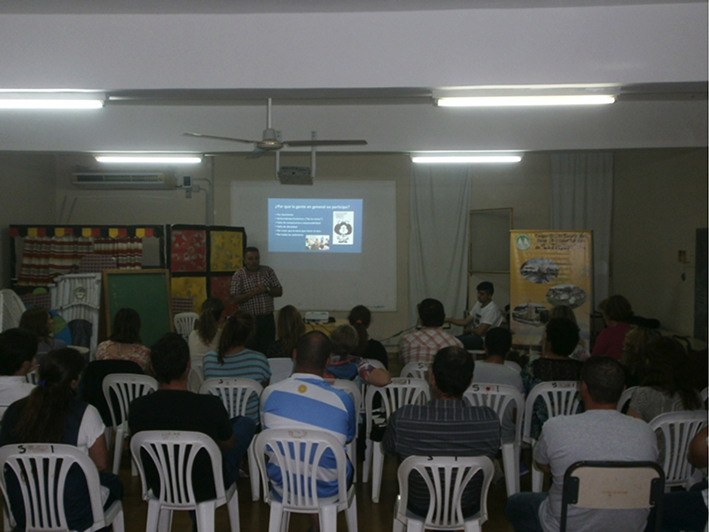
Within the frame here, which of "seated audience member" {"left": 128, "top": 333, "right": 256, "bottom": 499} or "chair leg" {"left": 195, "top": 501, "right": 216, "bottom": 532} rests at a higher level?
"seated audience member" {"left": 128, "top": 333, "right": 256, "bottom": 499}

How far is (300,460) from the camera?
245cm

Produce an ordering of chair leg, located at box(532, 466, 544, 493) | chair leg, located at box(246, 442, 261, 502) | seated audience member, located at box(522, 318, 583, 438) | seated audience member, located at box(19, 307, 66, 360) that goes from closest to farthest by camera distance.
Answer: chair leg, located at box(532, 466, 544, 493)
chair leg, located at box(246, 442, 261, 502)
seated audience member, located at box(522, 318, 583, 438)
seated audience member, located at box(19, 307, 66, 360)

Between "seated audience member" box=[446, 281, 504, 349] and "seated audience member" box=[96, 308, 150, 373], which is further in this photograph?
"seated audience member" box=[446, 281, 504, 349]

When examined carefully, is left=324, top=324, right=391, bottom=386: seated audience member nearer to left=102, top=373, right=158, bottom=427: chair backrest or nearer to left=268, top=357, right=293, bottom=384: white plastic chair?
left=268, top=357, right=293, bottom=384: white plastic chair

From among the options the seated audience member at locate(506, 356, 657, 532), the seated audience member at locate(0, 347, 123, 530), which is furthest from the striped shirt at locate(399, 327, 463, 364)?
the seated audience member at locate(0, 347, 123, 530)

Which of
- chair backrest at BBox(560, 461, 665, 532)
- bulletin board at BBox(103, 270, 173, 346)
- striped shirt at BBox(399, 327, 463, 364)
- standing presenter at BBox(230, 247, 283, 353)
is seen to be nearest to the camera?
chair backrest at BBox(560, 461, 665, 532)

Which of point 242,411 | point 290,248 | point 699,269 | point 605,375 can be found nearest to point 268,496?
point 242,411

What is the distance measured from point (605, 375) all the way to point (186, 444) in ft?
5.58

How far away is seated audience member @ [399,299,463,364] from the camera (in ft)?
13.5

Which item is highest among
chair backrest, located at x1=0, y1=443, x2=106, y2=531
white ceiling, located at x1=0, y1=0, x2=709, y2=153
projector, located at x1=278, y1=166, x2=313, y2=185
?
white ceiling, located at x1=0, y1=0, x2=709, y2=153

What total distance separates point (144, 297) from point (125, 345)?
10.2 feet

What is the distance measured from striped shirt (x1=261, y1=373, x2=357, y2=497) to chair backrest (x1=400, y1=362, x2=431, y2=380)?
4.58 ft

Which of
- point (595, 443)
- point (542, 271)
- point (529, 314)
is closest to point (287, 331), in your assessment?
point (595, 443)

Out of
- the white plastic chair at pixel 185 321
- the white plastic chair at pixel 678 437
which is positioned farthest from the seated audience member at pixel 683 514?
the white plastic chair at pixel 185 321
